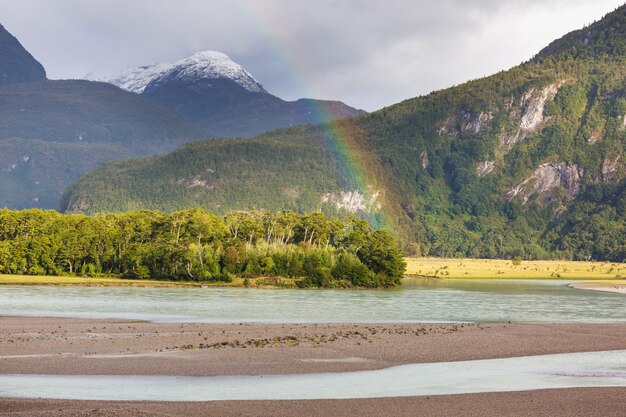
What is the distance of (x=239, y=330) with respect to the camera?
56.8 metres

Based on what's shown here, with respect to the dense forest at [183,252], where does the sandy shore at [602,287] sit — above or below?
below

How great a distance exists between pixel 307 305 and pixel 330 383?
5036cm

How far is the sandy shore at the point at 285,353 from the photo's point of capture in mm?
30359

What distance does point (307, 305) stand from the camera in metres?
86.9

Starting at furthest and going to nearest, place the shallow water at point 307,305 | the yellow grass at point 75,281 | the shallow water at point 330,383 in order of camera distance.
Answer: the yellow grass at point 75,281 → the shallow water at point 307,305 → the shallow water at point 330,383

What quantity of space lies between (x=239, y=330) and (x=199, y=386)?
21641mm

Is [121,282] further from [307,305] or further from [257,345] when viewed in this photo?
[257,345]

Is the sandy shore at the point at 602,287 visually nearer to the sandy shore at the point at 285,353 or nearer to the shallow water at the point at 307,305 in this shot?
the shallow water at the point at 307,305

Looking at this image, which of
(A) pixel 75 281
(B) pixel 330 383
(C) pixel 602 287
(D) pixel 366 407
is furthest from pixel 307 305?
(C) pixel 602 287

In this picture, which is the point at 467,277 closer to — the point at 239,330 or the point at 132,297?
the point at 132,297

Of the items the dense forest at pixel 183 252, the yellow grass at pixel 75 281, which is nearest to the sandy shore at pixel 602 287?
the dense forest at pixel 183 252

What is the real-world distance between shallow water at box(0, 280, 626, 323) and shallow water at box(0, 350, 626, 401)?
2793 centimetres

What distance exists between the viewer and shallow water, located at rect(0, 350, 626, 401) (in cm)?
3300

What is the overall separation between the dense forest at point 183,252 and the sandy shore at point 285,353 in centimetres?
6642
